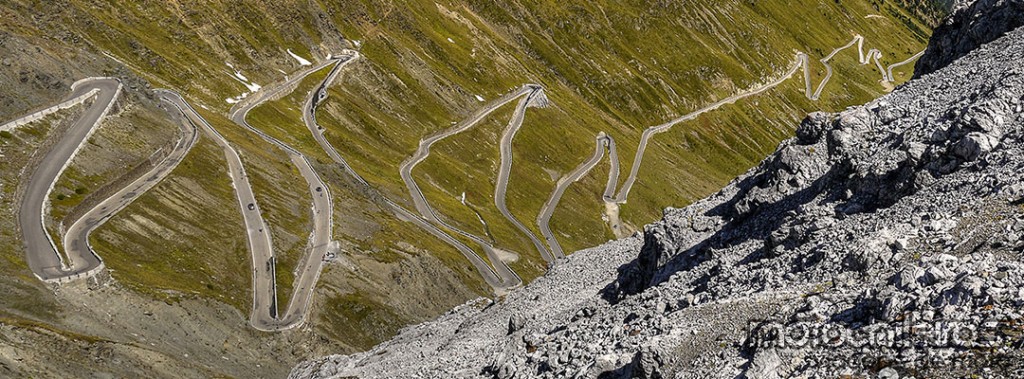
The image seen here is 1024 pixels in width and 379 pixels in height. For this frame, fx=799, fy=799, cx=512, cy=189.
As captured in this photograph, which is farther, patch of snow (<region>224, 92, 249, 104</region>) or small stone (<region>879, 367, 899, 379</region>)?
patch of snow (<region>224, 92, 249, 104</region>)

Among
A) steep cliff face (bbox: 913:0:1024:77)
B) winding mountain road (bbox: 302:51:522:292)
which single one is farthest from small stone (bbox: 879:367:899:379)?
winding mountain road (bbox: 302:51:522:292)

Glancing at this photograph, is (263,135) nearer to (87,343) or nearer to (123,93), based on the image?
(123,93)

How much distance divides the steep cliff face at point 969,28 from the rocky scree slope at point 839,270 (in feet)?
15.8

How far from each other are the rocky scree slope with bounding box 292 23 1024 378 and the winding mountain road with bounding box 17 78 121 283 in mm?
40869

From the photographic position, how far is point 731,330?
1537 inches

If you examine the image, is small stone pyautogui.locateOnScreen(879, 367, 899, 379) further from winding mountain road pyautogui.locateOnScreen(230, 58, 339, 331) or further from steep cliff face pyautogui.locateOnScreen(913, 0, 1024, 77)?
winding mountain road pyautogui.locateOnScreen(230, 58, 339, 331)

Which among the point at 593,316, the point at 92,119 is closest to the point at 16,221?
the point at 92,119

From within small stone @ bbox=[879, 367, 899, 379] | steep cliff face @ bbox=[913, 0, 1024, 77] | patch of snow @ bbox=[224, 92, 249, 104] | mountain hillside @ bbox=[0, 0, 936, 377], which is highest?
steep cliff face @ bbox=[913, 0, 1024, 77]

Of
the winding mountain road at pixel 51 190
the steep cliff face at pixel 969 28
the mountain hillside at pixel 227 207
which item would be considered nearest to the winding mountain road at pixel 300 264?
the mountain hillside at pixel 227 207

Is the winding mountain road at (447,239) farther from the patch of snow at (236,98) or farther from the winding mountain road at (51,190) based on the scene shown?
the winding mountain road at (51,190)

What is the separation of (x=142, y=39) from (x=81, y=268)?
9604 centimetres

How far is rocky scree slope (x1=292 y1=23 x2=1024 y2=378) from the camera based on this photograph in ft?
103

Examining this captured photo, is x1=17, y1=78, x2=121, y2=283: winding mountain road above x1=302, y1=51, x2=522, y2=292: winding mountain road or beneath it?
beneath

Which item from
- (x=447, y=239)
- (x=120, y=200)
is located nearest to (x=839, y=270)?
(x=120, y=200)
